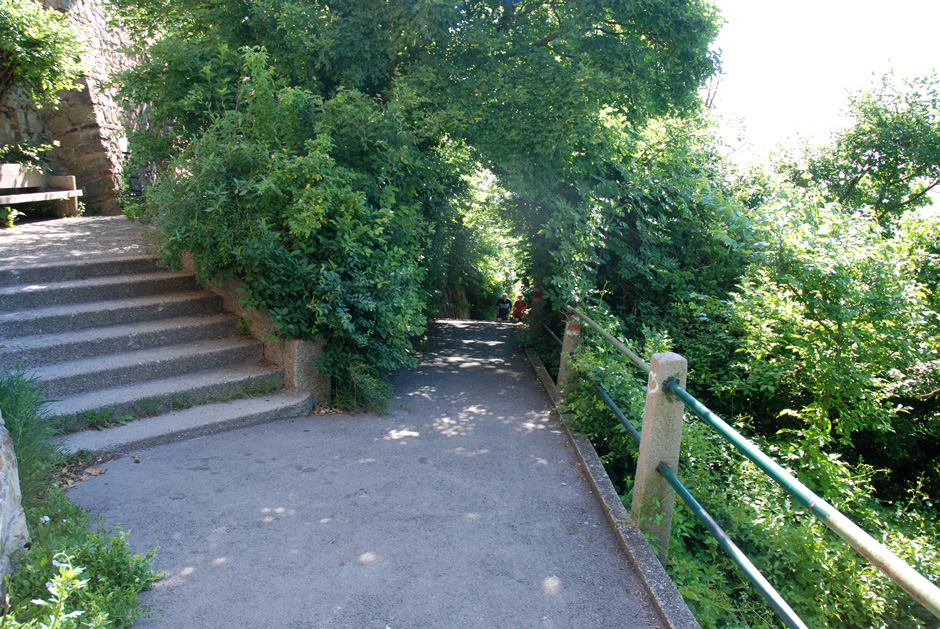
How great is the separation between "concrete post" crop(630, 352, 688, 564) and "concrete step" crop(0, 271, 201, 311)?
204 inches

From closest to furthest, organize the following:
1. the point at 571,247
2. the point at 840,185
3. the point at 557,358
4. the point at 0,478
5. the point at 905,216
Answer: the point at 0,478, the point at 905,216, the point at 571,247, the point at 557,358, the point at 840,185

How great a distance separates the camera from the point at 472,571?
3.10 m

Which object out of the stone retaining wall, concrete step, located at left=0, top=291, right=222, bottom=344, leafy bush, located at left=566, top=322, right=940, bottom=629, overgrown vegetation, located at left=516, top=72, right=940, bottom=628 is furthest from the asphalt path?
the stone retaining wall

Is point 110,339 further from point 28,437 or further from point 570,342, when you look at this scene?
point 570,342

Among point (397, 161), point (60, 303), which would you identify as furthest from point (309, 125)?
point (60, 303)

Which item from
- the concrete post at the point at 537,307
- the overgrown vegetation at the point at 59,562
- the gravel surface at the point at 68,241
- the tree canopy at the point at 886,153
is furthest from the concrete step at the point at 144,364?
the tree canopy at the point at 886,153

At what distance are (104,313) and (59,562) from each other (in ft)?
12.4

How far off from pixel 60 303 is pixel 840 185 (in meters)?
15.4

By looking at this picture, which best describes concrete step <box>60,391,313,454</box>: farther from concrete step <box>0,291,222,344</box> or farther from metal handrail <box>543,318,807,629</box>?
metal handrail <box>543,318,807,629</box>

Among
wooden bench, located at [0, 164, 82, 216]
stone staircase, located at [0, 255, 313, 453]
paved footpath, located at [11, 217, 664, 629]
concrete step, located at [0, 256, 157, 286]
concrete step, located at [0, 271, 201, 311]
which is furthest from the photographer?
wooden bench, located at [0, 164, 82, 216]

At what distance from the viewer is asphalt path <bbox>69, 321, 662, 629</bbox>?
278 cm

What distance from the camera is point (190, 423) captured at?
4.68m

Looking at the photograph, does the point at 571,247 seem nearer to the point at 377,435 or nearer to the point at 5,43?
the point at 377,435

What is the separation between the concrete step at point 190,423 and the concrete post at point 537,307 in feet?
16.3
